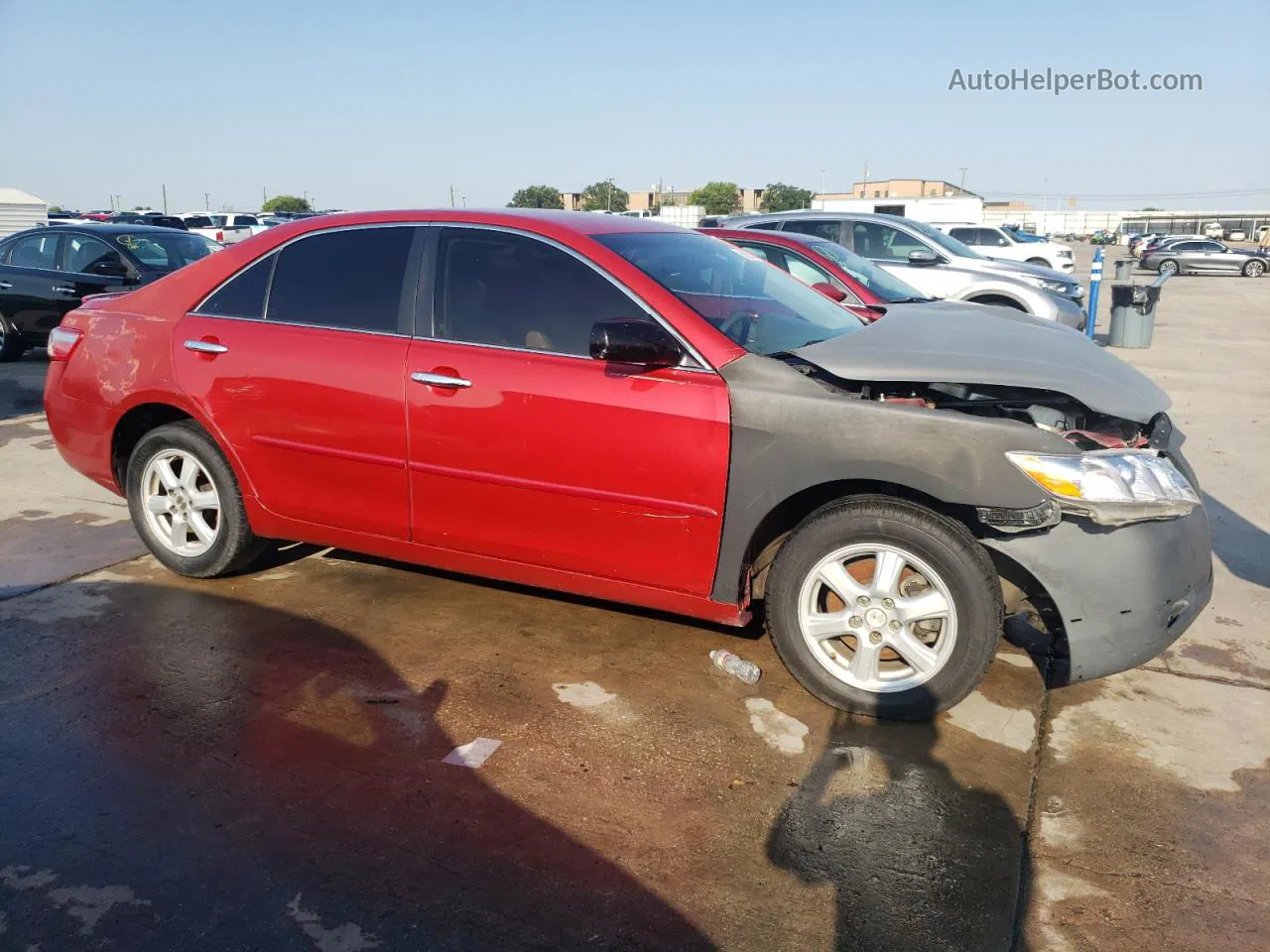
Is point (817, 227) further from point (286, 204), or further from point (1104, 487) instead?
point (286, 204)

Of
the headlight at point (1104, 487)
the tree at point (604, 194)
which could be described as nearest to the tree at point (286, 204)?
the tree at point (604, 194)

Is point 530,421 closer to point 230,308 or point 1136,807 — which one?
point 230,308

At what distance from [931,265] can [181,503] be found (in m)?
9.66

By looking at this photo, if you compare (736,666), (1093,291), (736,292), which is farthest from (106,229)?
(1093,291)

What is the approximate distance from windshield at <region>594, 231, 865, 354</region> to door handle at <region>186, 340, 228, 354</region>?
1.77m

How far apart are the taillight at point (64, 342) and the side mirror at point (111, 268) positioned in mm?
6920

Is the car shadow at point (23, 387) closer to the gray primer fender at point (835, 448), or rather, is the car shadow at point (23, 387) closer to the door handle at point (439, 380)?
the door handle at point (439, 380)

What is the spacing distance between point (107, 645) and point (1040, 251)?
80.0 ft

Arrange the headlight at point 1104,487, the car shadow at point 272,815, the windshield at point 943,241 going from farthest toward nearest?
1. the windshield at point 943,241
2. the headlight at point 1104,487
3. the car shadow at point 272,815

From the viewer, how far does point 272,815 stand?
3.02m

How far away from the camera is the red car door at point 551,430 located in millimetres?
3643

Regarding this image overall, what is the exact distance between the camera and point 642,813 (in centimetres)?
305

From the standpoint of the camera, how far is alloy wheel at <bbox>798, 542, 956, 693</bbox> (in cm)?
347

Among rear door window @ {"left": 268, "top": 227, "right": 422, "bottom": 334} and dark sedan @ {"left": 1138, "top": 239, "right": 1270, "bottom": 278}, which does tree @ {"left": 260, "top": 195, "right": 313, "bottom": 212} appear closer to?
dark sedan @ {"left": 1138, "top": 239, "right": 1270, "bottom": 278}
